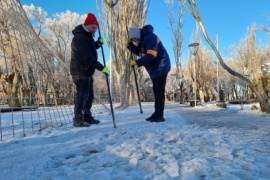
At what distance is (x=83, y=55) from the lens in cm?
356

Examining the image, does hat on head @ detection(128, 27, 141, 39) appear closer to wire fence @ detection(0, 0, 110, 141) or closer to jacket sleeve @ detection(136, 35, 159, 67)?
jacket sleeve @ detection(136, 35, 159, 67)

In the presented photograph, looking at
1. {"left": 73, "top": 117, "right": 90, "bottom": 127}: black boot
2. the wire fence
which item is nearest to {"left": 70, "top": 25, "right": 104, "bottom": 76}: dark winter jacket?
{"left": 73, "top": 117, "right": 90, "bottom": 127}: black boot

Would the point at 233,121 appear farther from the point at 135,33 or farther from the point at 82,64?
the point at 82,64

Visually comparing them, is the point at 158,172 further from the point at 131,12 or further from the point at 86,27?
the point at 131,12

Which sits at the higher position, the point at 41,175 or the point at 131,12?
the point at 131,12

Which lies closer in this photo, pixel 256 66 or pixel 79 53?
pixel 79 53

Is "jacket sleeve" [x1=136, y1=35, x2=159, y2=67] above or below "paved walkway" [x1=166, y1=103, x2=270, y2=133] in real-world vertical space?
above

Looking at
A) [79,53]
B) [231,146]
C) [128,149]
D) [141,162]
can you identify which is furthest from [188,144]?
[79,53]

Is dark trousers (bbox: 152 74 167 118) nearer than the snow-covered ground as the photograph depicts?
No

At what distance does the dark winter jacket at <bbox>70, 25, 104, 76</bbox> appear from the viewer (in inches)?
140

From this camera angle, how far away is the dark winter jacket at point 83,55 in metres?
3.56

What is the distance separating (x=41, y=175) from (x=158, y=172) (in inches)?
25.2

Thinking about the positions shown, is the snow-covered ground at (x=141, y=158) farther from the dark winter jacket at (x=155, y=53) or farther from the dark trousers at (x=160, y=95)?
the dark winter jacket at (x=155, y=53)

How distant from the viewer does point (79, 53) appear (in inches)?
143
